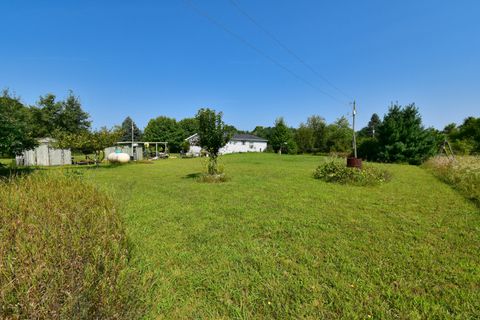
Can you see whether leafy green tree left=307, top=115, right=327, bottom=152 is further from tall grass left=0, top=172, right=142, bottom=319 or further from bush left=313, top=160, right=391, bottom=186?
tall grass left=0, top=172, right=142, bottom=319

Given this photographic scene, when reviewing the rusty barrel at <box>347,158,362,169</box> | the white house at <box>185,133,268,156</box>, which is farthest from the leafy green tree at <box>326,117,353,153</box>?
the rusty barrel at <box>347,158,362,169</box>

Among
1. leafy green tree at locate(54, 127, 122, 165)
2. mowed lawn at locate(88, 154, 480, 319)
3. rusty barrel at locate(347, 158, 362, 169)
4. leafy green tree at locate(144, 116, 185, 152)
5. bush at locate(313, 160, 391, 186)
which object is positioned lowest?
mowed lawn at locate(88, 154, 480, 319)

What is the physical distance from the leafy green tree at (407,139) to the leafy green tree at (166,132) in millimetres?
Result: 39152

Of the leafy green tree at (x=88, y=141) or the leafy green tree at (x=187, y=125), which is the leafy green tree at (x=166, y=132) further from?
the leafy green tree at (x=88, y=141)

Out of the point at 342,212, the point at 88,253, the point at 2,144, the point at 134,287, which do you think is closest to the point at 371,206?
the point at 342,212

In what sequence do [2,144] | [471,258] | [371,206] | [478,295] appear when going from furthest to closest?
[2,144], [371,206], [471,258], [478,295]

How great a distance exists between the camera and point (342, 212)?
539 cm

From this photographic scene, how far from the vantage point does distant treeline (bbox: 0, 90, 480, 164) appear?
11737 mm

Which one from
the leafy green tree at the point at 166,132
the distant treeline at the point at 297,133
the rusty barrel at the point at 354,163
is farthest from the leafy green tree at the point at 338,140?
the leafy green tree at the point at 166,132

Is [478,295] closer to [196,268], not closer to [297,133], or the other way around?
[196,268]

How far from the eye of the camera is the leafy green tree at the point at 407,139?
2056 centimetres

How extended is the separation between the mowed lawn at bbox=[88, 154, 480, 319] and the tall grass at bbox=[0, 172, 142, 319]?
380 millimetres

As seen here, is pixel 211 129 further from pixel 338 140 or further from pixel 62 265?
pixel 338 140

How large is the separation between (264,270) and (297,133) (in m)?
41.3
